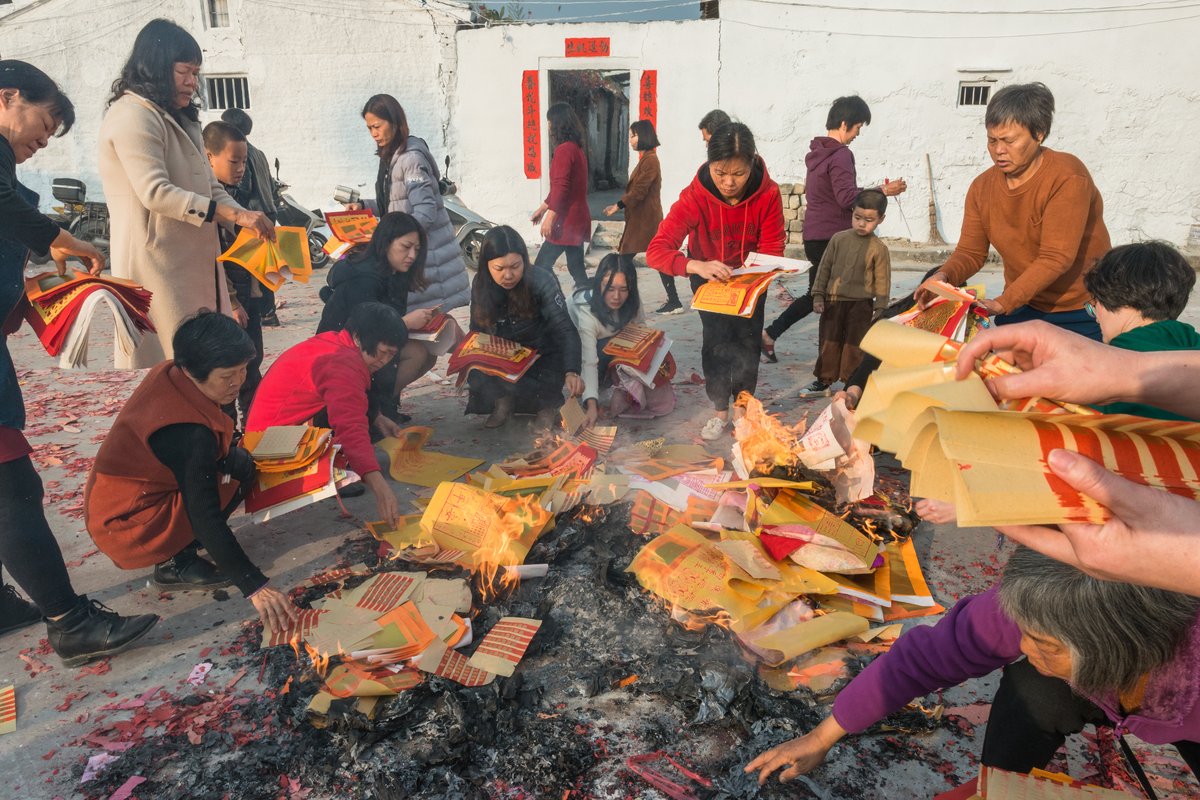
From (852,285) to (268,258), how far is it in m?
3.71

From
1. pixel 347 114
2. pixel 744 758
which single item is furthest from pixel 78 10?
pixel 744 758

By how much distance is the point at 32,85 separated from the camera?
2.59m

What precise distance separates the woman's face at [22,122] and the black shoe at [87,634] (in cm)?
164

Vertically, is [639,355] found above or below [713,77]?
below

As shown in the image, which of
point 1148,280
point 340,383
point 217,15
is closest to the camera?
point 1148,280

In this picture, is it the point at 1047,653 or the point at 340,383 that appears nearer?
the point at 1047,653

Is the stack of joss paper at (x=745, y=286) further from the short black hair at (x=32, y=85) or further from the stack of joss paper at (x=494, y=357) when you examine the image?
the short black hair at (x=32, y=85)

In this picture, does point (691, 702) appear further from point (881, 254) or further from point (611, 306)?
point (881, 254)

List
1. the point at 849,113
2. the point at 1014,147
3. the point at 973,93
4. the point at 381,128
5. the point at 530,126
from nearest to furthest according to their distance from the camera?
the point at 1014,147, the point at 381,128, the point at 849,113, the point at 973,93, the point at 530,126

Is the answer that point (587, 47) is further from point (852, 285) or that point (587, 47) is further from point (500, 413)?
point (500, 413)

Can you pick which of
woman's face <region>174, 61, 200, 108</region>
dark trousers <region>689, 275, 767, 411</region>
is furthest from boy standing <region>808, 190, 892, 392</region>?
woman's face <region>174, 61, 200, 108</region>

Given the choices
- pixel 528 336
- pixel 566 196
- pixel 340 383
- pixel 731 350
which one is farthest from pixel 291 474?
pixel 566 196

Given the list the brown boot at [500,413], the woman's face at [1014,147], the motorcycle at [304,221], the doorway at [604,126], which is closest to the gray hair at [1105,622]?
the woman's face at [1014,147]

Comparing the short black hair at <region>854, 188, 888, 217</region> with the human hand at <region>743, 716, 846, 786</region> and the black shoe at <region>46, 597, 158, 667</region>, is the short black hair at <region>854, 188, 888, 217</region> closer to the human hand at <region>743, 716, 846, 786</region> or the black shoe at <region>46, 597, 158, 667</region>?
the human hand at <region>743, 716, 846, 786</region>
